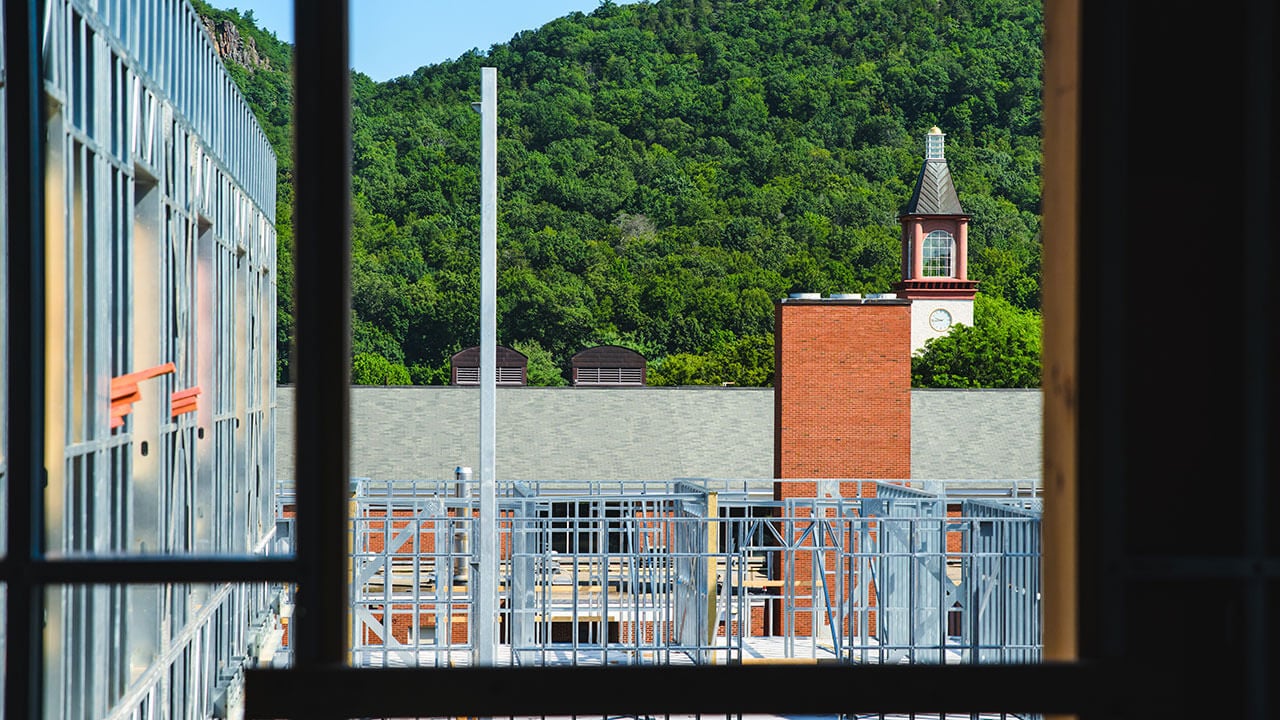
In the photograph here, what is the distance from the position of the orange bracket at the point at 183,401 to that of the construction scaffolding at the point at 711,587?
2.87 m

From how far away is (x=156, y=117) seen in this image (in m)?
9.02

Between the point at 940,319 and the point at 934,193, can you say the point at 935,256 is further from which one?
the point at 934,193

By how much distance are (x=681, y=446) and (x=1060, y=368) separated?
31143mm

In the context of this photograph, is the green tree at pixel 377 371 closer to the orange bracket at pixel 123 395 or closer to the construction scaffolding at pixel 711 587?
the construction scaffolding at pixel 711 587

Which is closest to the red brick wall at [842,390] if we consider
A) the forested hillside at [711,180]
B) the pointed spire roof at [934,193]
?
the forested hillside at [711,180]

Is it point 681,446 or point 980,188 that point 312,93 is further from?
point 980,188

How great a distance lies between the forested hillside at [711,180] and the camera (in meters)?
65.5

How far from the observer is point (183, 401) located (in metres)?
10.1

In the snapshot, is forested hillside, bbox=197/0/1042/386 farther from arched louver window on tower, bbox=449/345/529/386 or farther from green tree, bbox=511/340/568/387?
arched louver window on tower, bbox=449/345/529/386

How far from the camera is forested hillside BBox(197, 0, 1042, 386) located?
65.5m

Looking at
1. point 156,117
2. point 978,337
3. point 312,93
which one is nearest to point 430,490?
point 156,117

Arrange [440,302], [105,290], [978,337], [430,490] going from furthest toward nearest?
[978,337] → [440,302] → [430,490] → [105,290]

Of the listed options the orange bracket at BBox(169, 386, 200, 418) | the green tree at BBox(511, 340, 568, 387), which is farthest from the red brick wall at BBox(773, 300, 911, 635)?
the green tree at BBox(511, 340, 568, 387)

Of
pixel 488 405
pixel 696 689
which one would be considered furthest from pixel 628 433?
pixel 696 689
